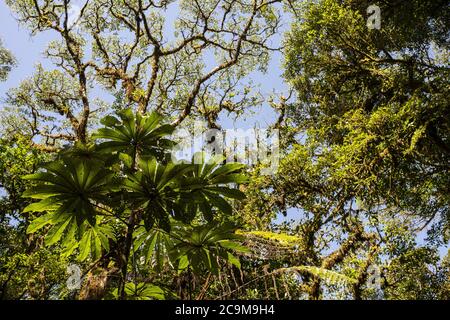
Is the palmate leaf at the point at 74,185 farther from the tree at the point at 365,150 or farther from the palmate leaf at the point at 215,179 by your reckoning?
the tree at the point at 365,150

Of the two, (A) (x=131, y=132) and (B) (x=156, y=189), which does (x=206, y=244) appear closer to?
(B) (x=156, y=189)

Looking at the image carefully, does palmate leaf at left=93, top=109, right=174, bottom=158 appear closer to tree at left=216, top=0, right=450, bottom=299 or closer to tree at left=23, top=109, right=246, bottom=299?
tree at left=23, top=109, right=246, bottom=299

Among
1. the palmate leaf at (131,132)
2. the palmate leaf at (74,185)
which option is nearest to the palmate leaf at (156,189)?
the palmate leaf at (74,185)

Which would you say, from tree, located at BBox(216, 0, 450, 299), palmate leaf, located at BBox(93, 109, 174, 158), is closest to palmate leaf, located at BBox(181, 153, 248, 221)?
palmate leaf, located at BBox(93, 109, 174, 158)

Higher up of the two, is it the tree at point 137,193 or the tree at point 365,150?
the tree at point 365,150

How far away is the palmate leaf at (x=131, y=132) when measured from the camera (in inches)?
137

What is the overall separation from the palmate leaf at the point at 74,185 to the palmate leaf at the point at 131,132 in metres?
0.58

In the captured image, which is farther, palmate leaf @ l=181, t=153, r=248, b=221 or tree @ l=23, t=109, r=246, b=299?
palmate leaf @ l=181, t=153, r=248, b=221

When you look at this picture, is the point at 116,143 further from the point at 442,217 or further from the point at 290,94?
the point at 290,94

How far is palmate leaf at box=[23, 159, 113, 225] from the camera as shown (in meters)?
2.91

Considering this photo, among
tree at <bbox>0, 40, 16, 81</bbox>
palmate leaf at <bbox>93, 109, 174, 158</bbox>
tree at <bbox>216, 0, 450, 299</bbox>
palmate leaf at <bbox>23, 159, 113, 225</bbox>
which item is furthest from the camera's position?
tree at <bbox>0, 40, 16, 81</bbox>

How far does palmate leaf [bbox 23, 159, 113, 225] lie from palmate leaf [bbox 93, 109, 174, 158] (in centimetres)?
58

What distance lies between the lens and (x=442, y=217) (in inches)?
398

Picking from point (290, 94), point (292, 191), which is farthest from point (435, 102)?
point (290, 94)
